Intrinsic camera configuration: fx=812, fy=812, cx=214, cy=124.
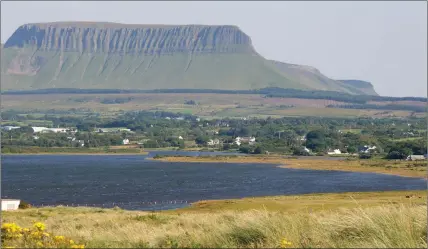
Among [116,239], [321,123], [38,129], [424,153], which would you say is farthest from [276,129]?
[116,239]

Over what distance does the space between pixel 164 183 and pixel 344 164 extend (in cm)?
2992

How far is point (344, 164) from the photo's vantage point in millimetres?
90625

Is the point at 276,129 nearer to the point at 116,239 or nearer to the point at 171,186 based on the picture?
the point at 171,186

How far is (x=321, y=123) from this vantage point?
184750 millimetres

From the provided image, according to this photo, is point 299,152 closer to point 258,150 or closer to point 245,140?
point 258,150

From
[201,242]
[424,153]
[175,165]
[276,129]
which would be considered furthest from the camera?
[276,129]

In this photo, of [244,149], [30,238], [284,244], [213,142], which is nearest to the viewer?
[284,244]

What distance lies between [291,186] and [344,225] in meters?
51.0

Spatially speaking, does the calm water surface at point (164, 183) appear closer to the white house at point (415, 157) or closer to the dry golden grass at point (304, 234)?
the white house at point (415, 157)

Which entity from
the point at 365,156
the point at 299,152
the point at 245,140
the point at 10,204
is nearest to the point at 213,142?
the point at 245,140

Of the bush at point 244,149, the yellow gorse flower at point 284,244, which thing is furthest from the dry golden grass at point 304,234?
the bush at point 244,149

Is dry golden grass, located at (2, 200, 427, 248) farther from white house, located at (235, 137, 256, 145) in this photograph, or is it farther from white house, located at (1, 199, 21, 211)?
white house, located at (235, 137, 256, 145)

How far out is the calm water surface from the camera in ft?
180

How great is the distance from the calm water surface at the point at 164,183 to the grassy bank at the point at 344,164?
10.4 feet
